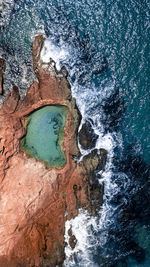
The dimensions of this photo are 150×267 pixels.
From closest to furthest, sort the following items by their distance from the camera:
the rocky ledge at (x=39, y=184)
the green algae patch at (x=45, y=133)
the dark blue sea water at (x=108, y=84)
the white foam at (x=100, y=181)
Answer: the rocky ledge at (x=39, y=184) → the dark blue sea water at (x=108, y=84) → the green algae patch at (x=45, y=133) → the white foam at (x=100, y=181)

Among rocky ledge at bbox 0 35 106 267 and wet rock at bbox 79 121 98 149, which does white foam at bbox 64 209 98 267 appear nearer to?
rocky ledge at bbox 0 35 106 267

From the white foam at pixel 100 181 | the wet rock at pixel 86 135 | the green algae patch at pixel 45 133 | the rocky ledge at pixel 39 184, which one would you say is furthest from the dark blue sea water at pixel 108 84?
the green algae patch at pixel 45 133

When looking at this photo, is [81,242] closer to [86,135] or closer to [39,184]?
[39,184]

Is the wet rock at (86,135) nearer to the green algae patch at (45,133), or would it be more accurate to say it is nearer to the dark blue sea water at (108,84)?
the dark blue sea water at (108,84)

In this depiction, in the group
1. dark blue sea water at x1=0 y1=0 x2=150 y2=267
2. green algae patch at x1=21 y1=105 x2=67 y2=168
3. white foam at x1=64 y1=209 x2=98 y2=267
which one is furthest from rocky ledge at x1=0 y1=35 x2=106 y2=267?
dark blue sea water at x1=0 y1=0 x2=150 y2=267

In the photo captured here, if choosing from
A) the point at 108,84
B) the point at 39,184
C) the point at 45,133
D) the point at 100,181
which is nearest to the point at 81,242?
the point at 100,181
